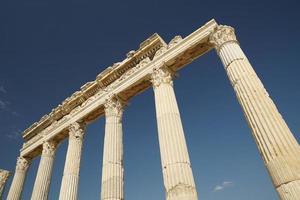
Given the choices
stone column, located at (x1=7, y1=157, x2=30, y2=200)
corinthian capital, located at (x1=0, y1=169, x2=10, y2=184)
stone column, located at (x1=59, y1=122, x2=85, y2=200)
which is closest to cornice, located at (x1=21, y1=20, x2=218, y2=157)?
stone column, located at (x1=7, y1=157, x2=30, y2=200)

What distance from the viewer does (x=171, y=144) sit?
14125mm

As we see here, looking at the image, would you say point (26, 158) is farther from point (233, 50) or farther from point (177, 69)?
point (233, 50)

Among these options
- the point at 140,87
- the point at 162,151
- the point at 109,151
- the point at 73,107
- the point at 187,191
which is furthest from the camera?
the point at 73,107

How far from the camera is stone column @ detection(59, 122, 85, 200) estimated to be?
737 inches

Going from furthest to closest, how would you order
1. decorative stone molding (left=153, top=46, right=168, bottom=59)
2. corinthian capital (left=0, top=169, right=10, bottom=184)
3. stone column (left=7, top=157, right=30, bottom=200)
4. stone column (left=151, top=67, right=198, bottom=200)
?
corinthian capital (left=0, top=169, right=10, bottom=184), stone column (left=7, top=157, right=30, bottom=200), decorative stone molding (left=153, top=46, right=168, bottom=59), stone column (left=151, top=67, right=198, bottom=200)

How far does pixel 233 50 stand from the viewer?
14.4m

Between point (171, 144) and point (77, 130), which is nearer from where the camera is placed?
point (171, 144)

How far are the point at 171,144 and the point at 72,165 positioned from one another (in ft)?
33.2

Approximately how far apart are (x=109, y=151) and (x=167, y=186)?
589 cm

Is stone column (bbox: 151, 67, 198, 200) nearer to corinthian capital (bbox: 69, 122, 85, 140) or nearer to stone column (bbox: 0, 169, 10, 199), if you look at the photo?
corinthian capital (bbox: 69, 122, 85, 140)

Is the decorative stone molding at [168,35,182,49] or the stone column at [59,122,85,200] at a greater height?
the decorative stone molding at [168,35,182,49]

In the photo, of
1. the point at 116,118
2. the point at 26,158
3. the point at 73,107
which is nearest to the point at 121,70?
the point at 116,118

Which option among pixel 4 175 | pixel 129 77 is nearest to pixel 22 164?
pixel 4 175

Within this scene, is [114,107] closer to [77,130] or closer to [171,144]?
[77,130]
